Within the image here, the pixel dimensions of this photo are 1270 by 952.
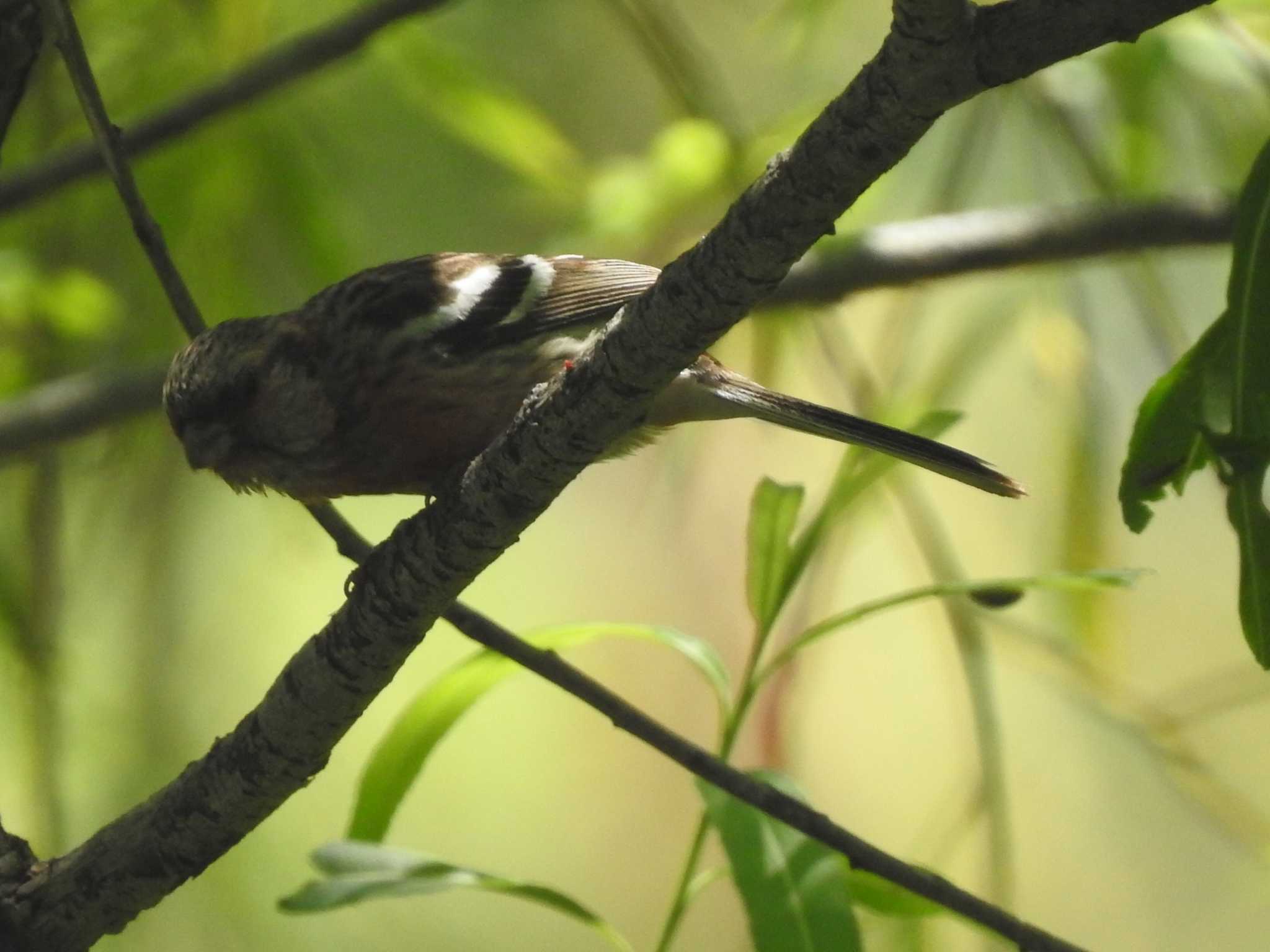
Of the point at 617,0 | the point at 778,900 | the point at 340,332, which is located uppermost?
the point at 617,0

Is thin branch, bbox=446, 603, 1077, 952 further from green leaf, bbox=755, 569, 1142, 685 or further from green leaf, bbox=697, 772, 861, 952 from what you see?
green leaf, bbox=755, 569, 1142, 685

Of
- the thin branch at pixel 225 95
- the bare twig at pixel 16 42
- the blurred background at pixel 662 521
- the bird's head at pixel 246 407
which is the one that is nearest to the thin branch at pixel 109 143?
the bare twig at pixel 16 42

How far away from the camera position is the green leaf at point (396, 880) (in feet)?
6.25

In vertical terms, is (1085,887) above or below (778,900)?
above

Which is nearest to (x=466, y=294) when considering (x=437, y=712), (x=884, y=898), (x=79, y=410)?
(x=437, y=712)

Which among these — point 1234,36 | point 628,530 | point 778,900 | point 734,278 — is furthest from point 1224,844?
point 734,278

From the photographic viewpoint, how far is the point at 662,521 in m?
5.75

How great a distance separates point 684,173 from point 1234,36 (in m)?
1.34

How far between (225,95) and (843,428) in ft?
5.21

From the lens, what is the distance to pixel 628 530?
5473 mm

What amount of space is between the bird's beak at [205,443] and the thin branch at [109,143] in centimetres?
28

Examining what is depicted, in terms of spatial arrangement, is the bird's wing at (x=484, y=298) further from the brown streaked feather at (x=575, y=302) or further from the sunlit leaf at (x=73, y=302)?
the sunlit leaf at (x=73, y=302)

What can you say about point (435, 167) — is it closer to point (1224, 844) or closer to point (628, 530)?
point (628, 530)

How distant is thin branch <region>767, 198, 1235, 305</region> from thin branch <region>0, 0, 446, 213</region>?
1.17 meters
